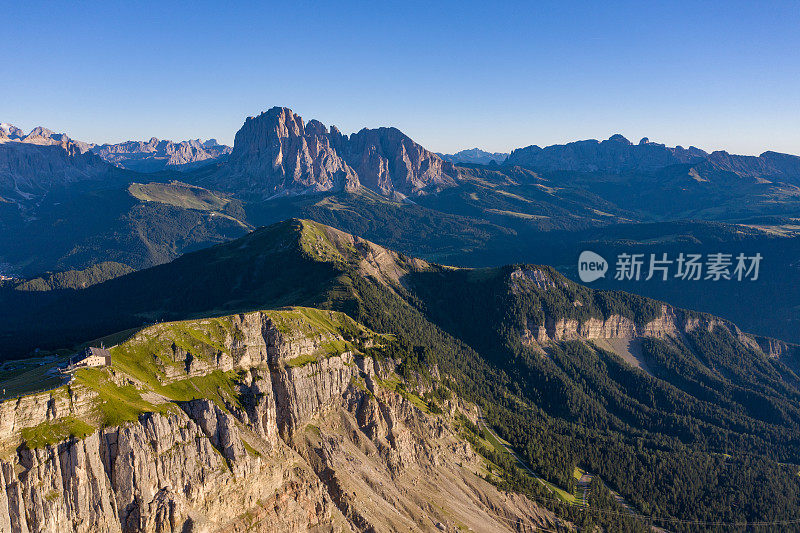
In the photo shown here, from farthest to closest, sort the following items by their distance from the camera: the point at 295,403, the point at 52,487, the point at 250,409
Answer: the point at 295,403 → the point at 250,409 → the point at 52,487

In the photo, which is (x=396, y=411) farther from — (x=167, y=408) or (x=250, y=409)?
(x=167, y=408)

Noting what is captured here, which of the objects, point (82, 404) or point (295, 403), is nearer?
point (82, 404)

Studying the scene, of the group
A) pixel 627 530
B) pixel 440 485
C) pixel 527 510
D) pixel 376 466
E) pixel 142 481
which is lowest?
pixel 627 530

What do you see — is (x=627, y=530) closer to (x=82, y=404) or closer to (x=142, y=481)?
(x=142, y=481)

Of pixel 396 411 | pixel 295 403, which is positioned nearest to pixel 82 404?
pixel 295 403

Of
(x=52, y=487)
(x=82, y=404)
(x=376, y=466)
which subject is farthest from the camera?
(x=376, y=466)

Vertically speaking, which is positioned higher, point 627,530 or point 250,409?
point 250,409
